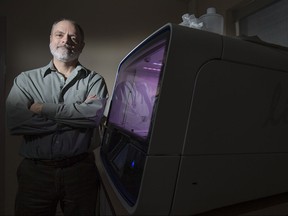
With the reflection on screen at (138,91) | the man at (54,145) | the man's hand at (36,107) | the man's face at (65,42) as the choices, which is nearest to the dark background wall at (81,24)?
the man's face at (65,42)

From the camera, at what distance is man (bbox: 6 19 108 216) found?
1055 millimetres

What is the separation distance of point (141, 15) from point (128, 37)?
0.27m

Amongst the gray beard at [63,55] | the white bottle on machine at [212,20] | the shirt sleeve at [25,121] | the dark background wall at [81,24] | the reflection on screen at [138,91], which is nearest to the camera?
the reflection on screen at [138,91]

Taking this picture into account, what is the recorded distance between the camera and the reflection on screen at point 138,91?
22.1 inches

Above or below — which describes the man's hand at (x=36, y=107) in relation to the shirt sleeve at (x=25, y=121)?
above

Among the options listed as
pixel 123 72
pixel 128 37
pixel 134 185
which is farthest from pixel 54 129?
pixel 128 37

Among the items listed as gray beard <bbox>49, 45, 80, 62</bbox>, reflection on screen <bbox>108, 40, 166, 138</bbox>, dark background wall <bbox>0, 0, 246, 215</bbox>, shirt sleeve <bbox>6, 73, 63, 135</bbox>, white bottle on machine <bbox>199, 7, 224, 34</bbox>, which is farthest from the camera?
dark background wall <bbox>0, 0, 246, 215</bbox>

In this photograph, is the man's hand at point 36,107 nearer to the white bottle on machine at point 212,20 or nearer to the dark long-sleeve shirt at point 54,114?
the dark long-sleeve shirt at point 54,114

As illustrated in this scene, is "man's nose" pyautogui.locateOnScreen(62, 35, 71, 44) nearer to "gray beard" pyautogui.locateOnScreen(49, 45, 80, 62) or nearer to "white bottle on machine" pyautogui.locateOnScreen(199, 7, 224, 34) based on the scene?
"gray beard" pyautogui.locateOnScreen(49, 45, 80, 62)

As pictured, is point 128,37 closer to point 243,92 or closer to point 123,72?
point 123,72

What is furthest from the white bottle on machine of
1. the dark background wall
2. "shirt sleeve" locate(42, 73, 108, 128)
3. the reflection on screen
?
the dark background wall

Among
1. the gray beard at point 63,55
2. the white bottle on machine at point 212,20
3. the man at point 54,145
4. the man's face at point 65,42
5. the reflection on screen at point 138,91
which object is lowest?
the man at point 54,145

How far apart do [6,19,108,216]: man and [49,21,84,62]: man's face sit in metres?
0.19

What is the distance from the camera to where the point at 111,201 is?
0.61 m
